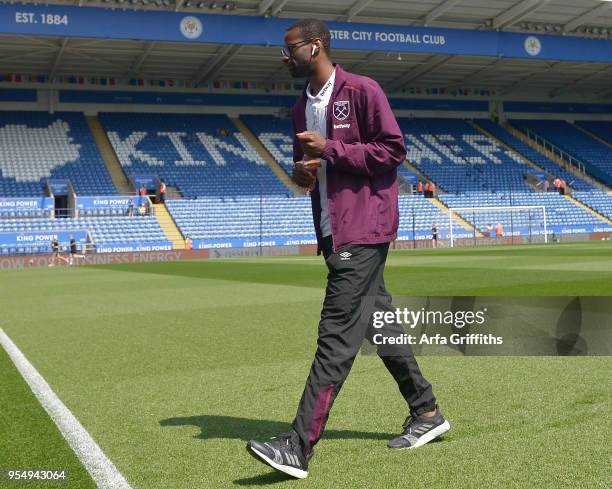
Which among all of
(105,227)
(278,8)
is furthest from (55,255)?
(278,8)

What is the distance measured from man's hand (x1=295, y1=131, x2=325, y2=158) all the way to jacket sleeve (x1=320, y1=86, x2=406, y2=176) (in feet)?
0.10

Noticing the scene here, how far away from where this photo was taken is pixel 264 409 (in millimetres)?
4797

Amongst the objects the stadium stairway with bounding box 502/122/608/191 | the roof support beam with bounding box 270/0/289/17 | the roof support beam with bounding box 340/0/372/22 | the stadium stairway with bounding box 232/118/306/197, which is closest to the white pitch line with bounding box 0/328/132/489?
the roof support beam with bounding box 270/0/289/17

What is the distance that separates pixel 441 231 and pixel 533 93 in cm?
2331

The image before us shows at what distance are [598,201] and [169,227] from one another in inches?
1110

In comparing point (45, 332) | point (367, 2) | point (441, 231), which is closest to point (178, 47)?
point (367, 2)

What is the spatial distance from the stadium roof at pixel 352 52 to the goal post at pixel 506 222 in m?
10.1

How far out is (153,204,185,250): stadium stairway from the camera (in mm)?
38188

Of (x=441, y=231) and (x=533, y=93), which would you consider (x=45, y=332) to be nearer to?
(x=441, y=231)

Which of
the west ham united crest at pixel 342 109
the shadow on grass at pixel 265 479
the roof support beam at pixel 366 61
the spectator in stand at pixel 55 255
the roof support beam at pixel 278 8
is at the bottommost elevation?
the shadow on grass at pixel 265 479

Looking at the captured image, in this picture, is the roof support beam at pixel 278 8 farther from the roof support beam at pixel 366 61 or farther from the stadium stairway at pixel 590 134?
the stadium stairway at pixel 590 134

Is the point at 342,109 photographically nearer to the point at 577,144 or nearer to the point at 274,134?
the point at 274,134

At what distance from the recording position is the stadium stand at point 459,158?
162 feet

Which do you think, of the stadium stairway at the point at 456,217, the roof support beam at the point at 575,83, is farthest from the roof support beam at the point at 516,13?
the roof support beam at the point at 575,83
